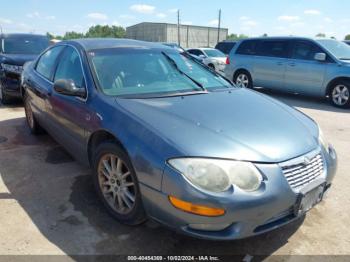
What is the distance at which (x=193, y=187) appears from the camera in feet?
7.23

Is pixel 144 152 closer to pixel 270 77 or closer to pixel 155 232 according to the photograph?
pixel 155 232

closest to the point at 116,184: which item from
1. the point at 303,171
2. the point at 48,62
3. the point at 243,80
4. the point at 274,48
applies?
the point at 303,171

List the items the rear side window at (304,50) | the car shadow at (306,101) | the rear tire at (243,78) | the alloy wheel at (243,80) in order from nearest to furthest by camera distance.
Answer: the car shadow at (306,101) < the rear side window at (304,50) < the rear tire at (243,78) < the alloy wheel at (243,80)

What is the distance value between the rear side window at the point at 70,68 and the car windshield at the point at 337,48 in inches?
268

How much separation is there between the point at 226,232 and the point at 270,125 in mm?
950

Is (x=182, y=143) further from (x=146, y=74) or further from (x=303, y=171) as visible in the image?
(x=146, y=74)

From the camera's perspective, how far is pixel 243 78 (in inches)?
413

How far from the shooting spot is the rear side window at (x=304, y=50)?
868cm

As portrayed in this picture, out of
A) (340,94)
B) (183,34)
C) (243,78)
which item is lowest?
(340,94)

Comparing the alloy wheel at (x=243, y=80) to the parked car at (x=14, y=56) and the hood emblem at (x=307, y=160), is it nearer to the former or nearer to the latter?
the parked car at (x=14, y=56)

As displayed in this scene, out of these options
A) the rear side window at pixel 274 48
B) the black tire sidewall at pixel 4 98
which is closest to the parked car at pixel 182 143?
the black tire sidewall at pixel 4 98

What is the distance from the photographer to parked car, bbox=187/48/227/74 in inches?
634

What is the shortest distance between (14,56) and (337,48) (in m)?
7.72

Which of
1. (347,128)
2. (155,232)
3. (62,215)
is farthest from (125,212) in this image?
(347,128)
